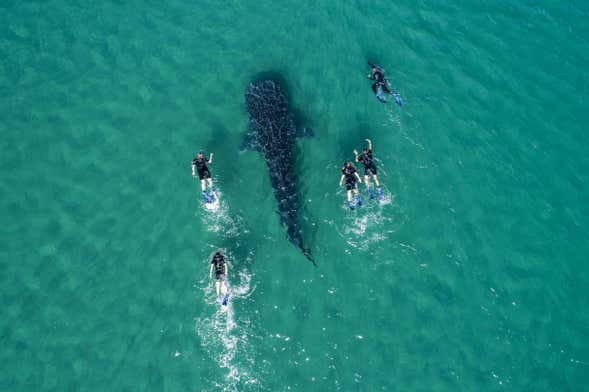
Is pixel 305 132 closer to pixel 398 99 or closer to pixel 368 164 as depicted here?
pixel 368 164

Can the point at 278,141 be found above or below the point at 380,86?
below

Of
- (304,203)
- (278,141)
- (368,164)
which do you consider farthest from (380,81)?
(304,203)

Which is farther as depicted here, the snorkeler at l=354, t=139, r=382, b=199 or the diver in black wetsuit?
the diver in black wetsuit

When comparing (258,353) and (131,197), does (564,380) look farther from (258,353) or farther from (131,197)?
(131,197)

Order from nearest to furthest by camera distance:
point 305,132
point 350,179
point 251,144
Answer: point 350,179 < point 251,144 < point 305,132

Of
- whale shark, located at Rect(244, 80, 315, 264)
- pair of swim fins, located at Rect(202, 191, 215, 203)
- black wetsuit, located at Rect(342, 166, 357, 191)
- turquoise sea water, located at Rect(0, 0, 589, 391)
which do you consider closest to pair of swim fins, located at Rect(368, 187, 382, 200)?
turquoise sea water, located at Rect(0, 0, 589, 391)

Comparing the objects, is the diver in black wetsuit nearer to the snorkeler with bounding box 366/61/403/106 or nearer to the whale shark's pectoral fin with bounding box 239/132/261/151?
the snorkeler with bounding box 366/61/403/106

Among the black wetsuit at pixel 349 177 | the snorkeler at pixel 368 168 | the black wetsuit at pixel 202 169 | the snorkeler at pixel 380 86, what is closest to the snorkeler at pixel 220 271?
the black wetsuit at pixel 202 169

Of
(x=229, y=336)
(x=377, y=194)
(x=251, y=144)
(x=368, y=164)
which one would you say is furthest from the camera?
(x=251, y=144)
